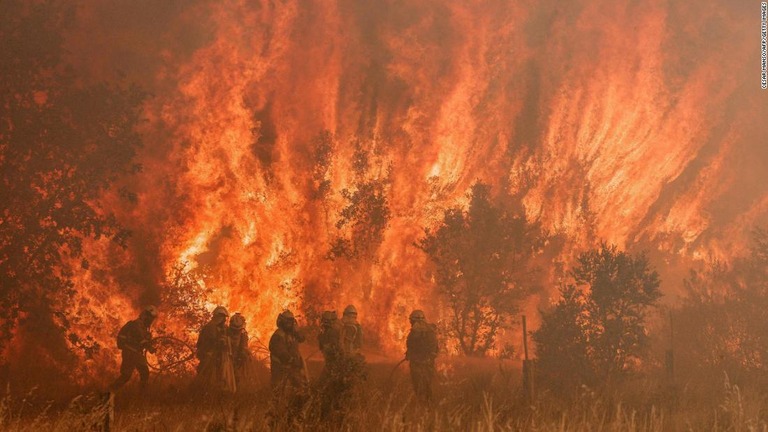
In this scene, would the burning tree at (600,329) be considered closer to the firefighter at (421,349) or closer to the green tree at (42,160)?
the firefighter at (421,349)

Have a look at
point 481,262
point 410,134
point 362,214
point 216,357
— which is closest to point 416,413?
point 216,357

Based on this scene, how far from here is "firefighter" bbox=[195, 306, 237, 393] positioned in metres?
15.4

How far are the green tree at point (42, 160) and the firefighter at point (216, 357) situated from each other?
18.5 ft

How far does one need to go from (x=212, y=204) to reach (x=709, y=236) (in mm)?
37576

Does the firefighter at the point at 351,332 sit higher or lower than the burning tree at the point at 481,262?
lower

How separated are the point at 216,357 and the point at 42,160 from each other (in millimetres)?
9592

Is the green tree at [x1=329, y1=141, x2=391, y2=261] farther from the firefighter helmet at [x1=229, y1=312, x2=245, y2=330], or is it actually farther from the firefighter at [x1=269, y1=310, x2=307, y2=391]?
the firefighter at [x1=269, y1=310, x2=307, y2=391]

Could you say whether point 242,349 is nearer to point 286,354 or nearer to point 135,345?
point 135,345

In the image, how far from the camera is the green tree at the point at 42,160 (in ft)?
64.2

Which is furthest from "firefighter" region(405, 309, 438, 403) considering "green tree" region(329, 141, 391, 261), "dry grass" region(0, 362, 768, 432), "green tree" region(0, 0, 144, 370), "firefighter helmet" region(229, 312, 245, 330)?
"green tree" region(329, 141, 391, 261)

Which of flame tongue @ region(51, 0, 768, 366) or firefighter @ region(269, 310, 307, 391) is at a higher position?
flame tongue @ region(51, 0, 768, 366)

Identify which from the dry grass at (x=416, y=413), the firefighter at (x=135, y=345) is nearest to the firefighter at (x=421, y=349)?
the dry grass at (x=416, y=413)

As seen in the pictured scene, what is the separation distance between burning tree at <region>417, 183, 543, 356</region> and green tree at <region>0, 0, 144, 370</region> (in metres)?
16.2

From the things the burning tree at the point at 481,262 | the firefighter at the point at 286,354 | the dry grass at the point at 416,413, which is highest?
the burning tree at the point at 481,262
